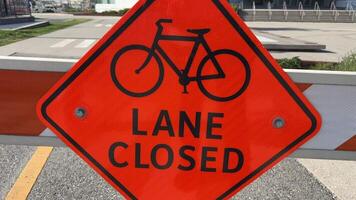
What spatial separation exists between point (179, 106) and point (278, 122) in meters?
0.43

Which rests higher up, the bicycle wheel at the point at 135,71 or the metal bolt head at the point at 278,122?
the bicycle wheel at the point at 135,71

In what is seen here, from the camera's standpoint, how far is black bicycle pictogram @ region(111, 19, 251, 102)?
136 centimetres

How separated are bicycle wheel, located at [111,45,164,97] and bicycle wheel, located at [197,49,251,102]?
0.18 m

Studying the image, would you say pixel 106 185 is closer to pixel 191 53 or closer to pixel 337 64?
pixel 191 53

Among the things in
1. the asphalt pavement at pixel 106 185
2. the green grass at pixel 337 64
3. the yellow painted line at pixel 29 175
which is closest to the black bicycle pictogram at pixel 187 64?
the asphalt pavement at pixel 106 185

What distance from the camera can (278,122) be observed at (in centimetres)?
147

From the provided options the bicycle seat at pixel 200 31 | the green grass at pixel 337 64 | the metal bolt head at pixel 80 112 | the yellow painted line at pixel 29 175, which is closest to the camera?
the bicycle seat at pixel 200 31

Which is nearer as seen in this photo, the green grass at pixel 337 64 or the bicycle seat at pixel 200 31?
the bicycle seat at pixel 200 31

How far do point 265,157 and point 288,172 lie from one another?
1.95 m

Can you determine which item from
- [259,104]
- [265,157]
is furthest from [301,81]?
[265,157]

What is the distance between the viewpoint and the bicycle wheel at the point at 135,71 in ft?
4.53

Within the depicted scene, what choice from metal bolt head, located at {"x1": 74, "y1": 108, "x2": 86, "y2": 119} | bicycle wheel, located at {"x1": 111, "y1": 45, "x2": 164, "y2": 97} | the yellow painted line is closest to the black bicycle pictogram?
bicycle wheel, located at {"x1": 111, "y1": 45, "x2": 164, "y2": 97}

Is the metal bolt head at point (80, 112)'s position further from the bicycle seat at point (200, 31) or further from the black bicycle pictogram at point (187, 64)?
the bicycle seat at point (200, 31)

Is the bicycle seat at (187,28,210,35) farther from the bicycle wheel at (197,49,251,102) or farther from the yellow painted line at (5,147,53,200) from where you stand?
the yellow painted line at (5,147,53,200)
